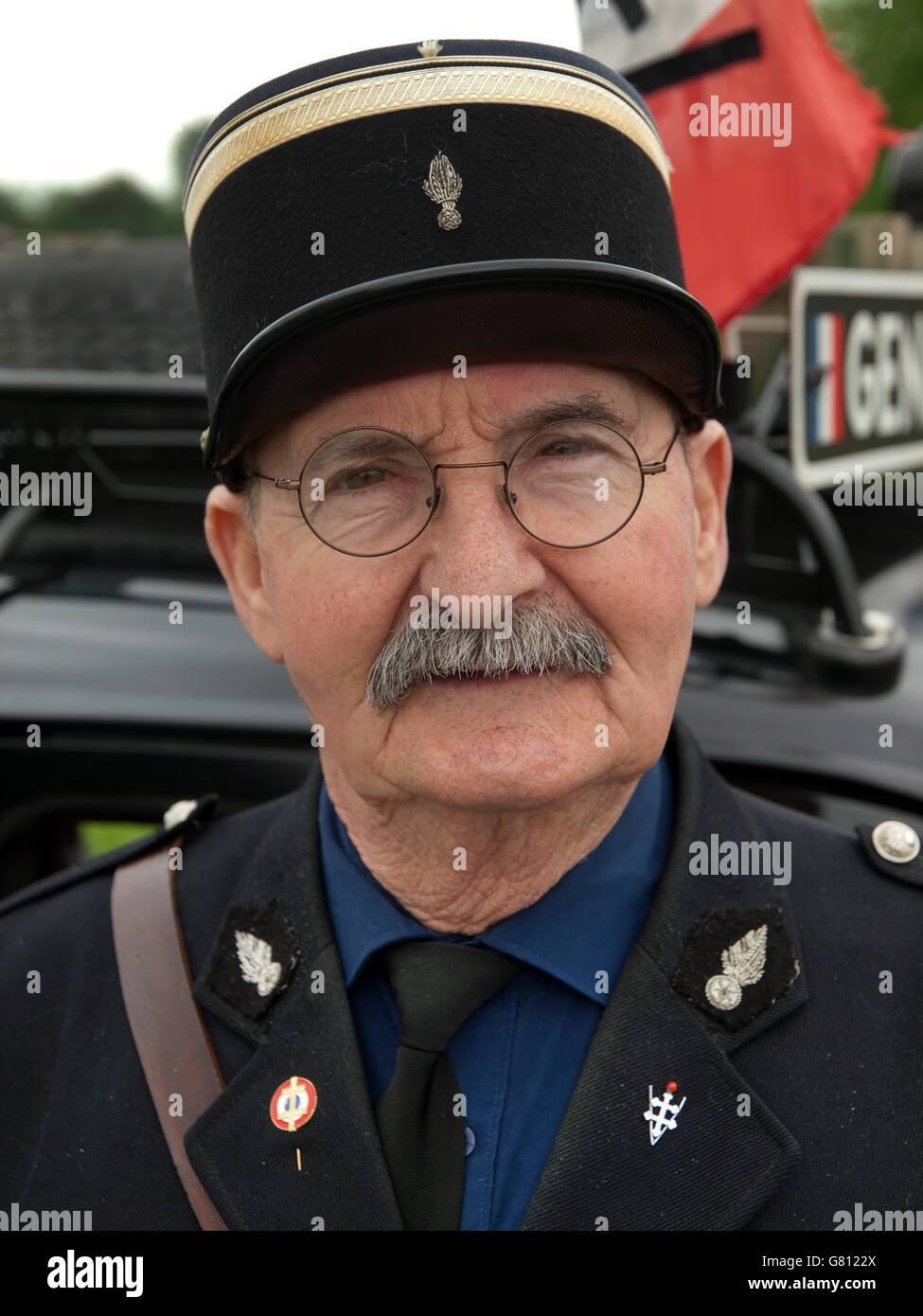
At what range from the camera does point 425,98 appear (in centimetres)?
147

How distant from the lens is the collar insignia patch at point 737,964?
1.57 m

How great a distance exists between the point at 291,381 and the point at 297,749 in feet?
2.94

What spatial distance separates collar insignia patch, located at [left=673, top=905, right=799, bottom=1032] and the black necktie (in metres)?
0.23

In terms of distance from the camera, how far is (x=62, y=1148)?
1687 mm

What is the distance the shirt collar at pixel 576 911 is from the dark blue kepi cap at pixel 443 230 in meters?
0.61

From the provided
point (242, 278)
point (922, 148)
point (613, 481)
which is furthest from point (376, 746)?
point (922, 148)

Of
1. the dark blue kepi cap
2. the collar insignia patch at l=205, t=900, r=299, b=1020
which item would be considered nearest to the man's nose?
the dark blue kepi cap

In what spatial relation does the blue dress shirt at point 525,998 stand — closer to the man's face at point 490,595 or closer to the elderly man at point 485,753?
the elderly man at point 485,753

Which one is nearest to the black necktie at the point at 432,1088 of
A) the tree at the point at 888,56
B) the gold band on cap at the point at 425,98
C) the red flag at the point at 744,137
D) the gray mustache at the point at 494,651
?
the gray mustache at the point at 494,651

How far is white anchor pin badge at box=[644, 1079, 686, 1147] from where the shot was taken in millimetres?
1487

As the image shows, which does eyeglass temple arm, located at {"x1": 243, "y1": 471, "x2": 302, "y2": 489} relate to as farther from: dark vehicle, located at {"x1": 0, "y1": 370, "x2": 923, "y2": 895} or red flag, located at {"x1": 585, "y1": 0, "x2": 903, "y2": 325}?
red flag, located at {"x1": 585, "y1": 0, "x2": 903, "y2": 325}

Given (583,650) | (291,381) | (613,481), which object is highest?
(291,381)

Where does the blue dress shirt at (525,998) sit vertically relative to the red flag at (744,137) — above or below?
below
